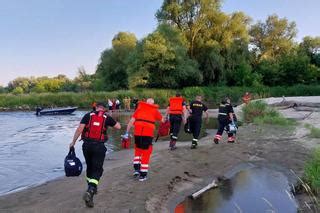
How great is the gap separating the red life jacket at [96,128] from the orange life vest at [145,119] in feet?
6.61

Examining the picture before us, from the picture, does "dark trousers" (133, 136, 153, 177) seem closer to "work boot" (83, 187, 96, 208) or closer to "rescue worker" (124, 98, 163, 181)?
"rescue worker" (124, 98, 163, 181)

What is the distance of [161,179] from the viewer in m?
10.2

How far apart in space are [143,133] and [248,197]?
262 cm

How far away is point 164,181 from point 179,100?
4142 mm

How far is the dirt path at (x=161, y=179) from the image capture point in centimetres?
808

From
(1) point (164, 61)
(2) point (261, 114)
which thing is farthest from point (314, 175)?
(1) point (164, 61)

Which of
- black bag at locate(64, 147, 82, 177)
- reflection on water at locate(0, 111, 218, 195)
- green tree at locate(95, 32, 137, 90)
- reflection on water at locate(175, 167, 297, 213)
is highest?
green tree at locate(95, 32, 137, 90)

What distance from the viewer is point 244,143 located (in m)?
16.5

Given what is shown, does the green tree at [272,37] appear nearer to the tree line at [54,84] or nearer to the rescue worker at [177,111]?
the tree line at [54,84]

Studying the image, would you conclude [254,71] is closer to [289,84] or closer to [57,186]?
[289,84]

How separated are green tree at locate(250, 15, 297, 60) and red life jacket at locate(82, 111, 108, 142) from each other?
7171 cm

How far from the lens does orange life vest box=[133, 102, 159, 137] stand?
971cm

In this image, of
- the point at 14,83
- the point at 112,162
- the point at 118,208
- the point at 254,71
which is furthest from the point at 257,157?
the point at 14,83

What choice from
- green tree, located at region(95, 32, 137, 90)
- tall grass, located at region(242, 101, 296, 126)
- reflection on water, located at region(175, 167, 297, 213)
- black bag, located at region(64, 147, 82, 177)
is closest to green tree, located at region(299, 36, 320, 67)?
green tree, located at region(95, 32, 137, 90)
